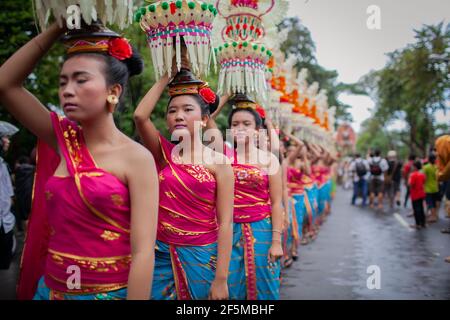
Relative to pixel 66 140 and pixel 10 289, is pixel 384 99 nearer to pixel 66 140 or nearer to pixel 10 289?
pixel 10 289

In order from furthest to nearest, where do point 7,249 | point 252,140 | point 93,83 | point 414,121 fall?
point 414,121 → point 7,249 → point 252,140 → point 93,83

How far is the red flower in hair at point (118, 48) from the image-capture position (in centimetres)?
233

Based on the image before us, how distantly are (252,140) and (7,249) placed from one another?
10.9 feet

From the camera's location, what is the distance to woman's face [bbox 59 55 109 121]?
2.25 meters

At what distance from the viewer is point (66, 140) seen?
239 centimetres

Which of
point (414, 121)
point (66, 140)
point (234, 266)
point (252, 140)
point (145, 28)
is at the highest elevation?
point (414, 121)

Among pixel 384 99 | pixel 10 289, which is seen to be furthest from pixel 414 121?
pixel 10 289

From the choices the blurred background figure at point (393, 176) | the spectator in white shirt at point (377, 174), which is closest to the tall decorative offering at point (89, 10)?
the spectator in white shirt at point (377, 174)

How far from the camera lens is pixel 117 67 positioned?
7.80ft

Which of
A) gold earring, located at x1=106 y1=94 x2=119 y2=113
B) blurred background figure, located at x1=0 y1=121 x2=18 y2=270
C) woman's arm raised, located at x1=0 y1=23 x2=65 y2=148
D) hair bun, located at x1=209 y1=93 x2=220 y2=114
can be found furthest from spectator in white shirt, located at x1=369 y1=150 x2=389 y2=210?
woman's arm raised, located at x1=0 y1=23 x2=65 y2=148

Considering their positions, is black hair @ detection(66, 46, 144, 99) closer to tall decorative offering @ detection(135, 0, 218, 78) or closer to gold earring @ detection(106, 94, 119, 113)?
gold earring @ detection(106, 94, 119, 113)

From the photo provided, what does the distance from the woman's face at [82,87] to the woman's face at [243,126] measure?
242 centimetres

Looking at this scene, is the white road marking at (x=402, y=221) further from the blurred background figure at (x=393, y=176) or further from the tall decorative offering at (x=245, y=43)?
the tall decorative offering at (x=245, y=43)
